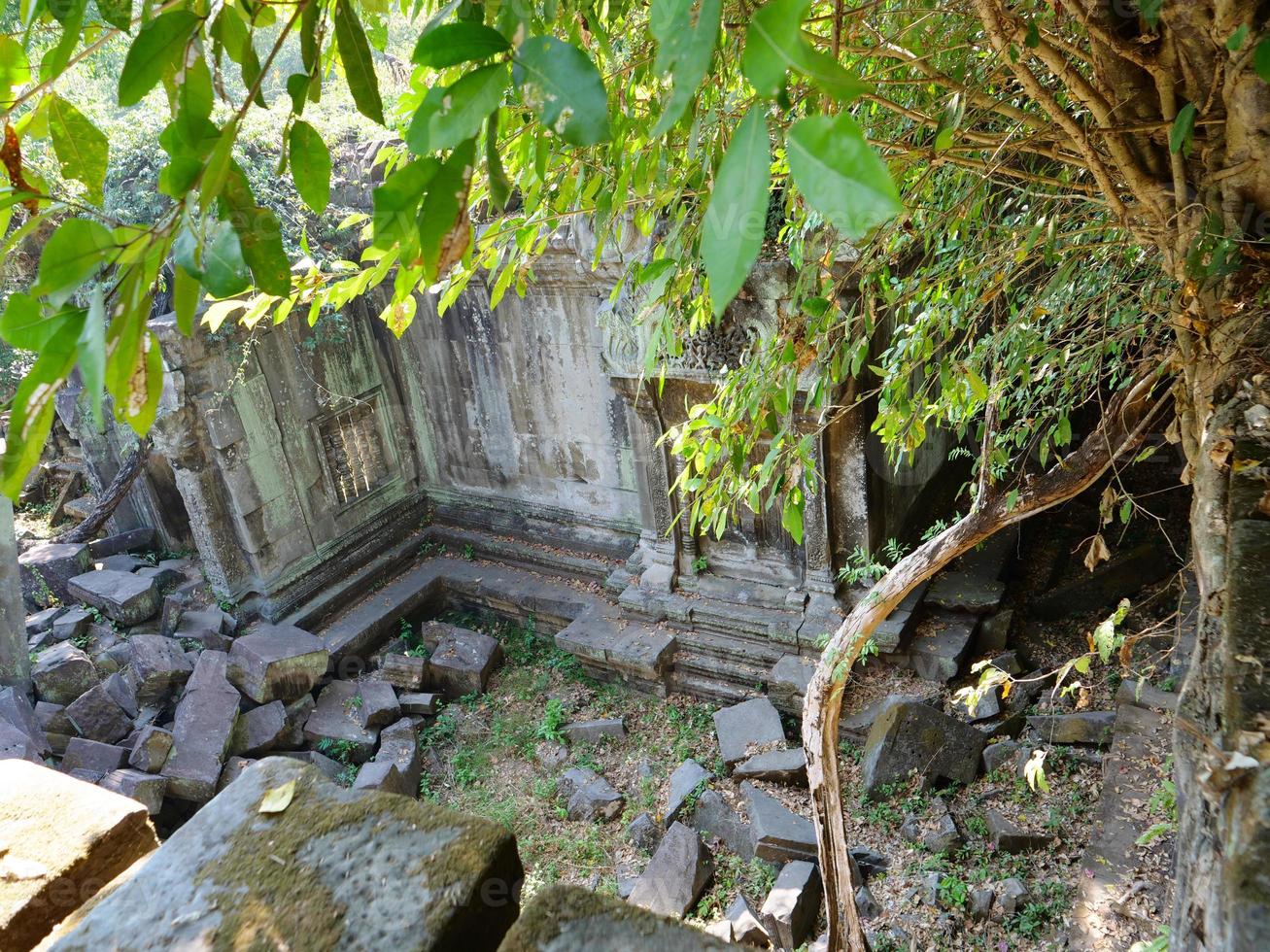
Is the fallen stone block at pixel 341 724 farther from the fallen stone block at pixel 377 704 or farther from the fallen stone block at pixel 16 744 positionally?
the fallen stone block at pixel 16 744

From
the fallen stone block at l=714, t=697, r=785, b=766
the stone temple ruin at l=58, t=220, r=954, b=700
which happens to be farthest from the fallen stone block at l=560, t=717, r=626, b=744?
the fallen stone block at l=714, t=697, r=785, b=766

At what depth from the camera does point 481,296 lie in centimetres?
727

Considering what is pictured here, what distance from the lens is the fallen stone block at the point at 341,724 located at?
6.37 metres

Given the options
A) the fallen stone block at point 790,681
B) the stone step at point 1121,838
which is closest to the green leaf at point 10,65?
the stone step at point 1121,838

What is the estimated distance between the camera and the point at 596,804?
5.54 m

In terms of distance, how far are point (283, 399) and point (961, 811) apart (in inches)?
236

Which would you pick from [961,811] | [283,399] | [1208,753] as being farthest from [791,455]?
[283,399]

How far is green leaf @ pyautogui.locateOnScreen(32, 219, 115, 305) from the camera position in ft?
2.27

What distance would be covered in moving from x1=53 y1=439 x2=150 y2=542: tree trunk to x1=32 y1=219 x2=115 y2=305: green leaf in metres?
7.99

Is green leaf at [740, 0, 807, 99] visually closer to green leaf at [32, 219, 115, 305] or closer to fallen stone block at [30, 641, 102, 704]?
green leaf at [32, 219, 115, 305]

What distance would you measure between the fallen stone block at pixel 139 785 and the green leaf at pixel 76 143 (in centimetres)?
561

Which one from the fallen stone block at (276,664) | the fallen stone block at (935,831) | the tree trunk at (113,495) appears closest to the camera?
the fallen stone block at (935,831)

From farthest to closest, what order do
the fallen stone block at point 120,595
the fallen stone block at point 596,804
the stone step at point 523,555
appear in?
the stone step at point 523,555
the fallen stone block at point 120,595
the fallen stone block at point 596,804

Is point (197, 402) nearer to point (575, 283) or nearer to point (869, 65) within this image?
point (575, 283)
